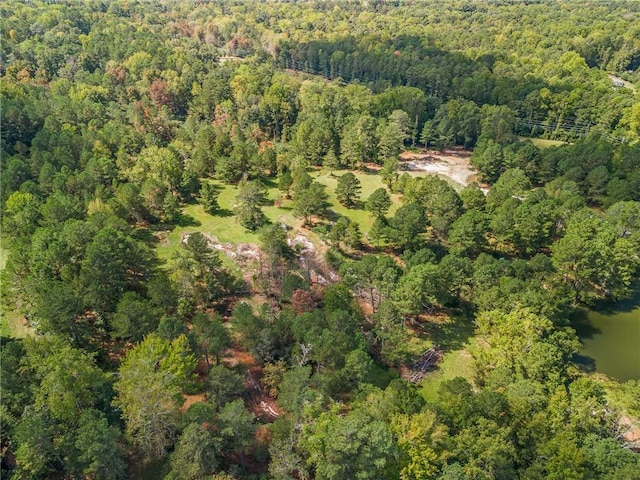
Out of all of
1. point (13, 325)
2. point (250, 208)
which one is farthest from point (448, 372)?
point (13, 325)

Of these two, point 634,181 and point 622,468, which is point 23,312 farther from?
point 634,181

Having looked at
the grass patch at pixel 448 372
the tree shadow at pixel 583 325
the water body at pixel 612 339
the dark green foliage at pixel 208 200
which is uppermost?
the dark green foliage at pixel 208 200

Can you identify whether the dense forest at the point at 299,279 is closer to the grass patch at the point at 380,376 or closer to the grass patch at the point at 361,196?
the grass patch at the point at 380,376

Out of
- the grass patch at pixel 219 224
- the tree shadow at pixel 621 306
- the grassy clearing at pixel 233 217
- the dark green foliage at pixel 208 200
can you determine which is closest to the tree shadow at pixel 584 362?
the tree shadow at pixel 621 306

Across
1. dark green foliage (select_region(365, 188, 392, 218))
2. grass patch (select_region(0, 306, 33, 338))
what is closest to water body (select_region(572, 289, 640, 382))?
dark green foliage (select_region(365, 188, 392, 218))

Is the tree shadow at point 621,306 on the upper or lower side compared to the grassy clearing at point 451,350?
upper

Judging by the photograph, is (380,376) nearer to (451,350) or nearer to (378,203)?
(451,350)

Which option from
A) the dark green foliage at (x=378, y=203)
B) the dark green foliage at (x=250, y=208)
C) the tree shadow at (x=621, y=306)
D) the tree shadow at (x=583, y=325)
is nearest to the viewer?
the tree shadow at (x=583, y=325)
